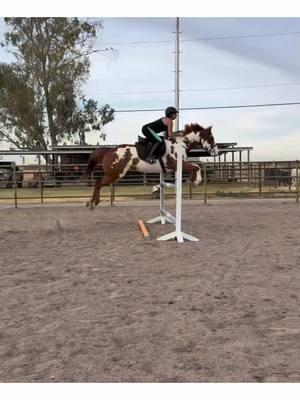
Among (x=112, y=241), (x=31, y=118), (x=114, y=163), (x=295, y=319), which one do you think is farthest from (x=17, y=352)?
(x=31, y=118)

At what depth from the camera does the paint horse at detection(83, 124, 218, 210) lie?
8.09 metres

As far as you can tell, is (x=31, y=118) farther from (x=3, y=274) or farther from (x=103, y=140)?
(x=3, y=274)

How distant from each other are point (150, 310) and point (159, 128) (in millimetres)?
4705

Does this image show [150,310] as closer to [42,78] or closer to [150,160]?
[150,160]

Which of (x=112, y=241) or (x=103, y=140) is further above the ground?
(x=103, y=140)

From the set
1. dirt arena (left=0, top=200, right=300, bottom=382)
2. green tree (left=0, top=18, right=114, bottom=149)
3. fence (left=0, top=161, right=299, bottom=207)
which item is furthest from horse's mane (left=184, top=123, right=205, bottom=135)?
green tree (left=0, top=18, right=114, bottom=149)

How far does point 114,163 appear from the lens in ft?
28.0

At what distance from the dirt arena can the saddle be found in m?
1.73

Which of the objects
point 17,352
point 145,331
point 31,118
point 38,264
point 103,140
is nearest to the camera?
point 17,352

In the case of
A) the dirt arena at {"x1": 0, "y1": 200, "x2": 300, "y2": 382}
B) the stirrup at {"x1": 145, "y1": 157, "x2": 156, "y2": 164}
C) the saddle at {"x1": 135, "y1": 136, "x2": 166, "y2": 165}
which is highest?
the saddle at {"x1": 135, "y1": 136, "x2": 166, "y2": 165}

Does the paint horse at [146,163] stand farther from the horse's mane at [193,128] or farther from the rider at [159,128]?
the rider at [159,128]

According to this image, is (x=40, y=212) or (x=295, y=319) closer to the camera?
(x=295, y=319)

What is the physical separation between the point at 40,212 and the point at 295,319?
32.6 feet

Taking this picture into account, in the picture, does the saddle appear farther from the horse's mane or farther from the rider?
the horse's mane
